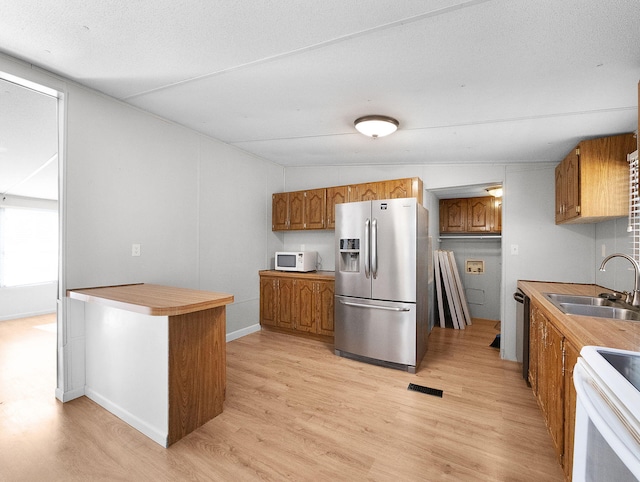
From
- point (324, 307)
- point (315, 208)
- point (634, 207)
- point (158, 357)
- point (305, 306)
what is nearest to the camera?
point (158, 357)

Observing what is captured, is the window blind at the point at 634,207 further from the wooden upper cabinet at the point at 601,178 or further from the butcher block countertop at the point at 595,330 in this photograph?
the butcher block countertop at the point at 595,330

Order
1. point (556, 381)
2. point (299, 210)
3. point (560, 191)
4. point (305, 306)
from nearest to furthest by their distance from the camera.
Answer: point (556, 381), point (560, 191), point (305, 306), point (299, 210)

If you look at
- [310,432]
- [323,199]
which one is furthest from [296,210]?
[310,432]

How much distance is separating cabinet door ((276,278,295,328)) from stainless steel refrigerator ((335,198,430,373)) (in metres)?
0.88

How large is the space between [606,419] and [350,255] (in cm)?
271

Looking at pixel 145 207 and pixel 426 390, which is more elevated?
pixel 145 207

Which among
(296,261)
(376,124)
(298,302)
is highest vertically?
(376,124)

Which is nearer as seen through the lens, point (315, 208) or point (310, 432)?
point (310, 432)

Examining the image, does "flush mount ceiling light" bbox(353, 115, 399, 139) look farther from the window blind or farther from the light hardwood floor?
the light hardwood floor

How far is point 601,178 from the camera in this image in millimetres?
2457

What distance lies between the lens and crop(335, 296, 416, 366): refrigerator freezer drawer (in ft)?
10.1

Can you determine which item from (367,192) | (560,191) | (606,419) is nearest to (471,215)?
(560,191)

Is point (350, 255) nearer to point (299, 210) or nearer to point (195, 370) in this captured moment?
point (299, 210)

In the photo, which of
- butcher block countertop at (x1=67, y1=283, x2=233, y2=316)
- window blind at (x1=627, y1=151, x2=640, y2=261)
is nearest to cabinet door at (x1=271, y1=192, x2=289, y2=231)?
butcher block countertop at (x1=67, y1=283, x2=233, y2=316)
